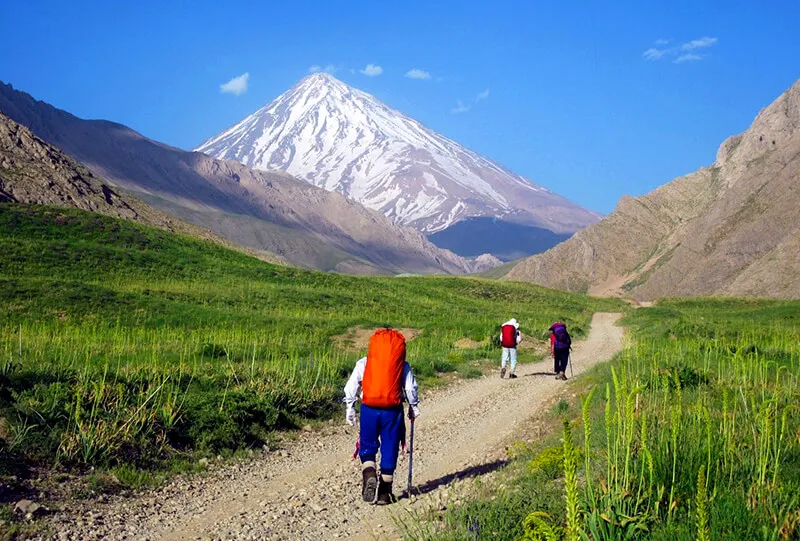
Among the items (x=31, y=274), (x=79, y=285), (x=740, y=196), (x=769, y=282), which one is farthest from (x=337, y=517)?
(x=740, y=196)

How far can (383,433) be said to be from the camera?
757cm

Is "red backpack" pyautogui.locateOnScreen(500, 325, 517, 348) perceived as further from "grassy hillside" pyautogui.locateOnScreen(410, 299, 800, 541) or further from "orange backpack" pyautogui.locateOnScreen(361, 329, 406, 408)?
"orange backpack" pyautogui.locateOnScreen(361, 329, 406, 408)

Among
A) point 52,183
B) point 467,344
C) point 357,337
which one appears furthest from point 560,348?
point 52,183

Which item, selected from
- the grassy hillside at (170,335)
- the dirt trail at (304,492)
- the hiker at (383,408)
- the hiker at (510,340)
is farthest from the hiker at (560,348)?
the hiker at (383,408)

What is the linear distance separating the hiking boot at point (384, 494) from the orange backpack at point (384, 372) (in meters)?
0.82

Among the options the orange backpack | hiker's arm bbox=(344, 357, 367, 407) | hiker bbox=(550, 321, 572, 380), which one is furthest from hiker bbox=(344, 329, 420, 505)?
hiker bbox=(550, 321, 572, 380)

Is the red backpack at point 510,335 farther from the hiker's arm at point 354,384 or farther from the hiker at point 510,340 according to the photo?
the hiker's arm at point 354,384

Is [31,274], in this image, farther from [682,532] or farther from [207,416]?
[682,532]

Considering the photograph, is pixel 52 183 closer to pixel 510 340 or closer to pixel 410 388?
pixel 510 340

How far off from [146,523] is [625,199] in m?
149

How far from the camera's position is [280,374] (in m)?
12.9

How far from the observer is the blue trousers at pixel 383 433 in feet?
24.6

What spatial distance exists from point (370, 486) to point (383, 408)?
2.71ft

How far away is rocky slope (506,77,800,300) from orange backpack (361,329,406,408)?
7744 cm
